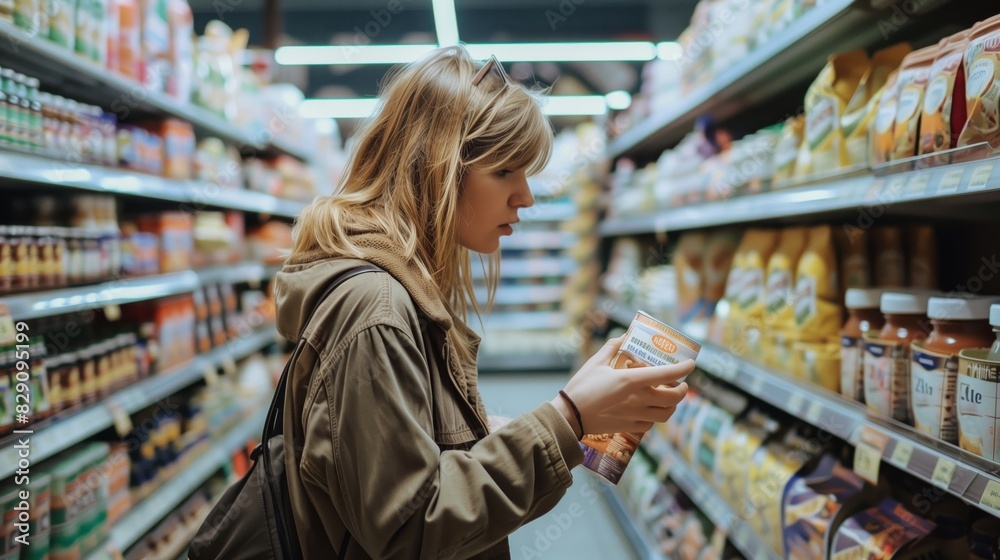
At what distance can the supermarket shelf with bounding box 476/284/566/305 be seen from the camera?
7.53 m

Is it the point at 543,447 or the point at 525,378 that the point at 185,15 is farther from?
the point at 525,378

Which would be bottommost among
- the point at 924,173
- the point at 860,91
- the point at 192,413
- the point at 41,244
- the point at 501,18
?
the point at 192,413

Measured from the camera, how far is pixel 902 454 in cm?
123

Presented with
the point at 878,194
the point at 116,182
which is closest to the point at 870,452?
the point at 878,194

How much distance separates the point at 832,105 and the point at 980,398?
2.77 feet

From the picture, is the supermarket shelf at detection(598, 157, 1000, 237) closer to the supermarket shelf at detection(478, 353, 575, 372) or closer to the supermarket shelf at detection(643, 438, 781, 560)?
the supermarket shelf at detection(643, 438, 781, 560)

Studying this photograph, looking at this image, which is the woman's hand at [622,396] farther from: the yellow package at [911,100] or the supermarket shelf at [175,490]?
the supermarket shelf at [175,490]

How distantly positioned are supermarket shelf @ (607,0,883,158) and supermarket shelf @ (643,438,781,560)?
50.4 inches

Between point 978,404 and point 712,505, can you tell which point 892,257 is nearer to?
point 978,404

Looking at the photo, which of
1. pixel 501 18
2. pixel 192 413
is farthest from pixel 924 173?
pixel 501 18

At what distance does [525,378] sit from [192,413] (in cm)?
426

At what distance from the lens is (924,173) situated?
119cm

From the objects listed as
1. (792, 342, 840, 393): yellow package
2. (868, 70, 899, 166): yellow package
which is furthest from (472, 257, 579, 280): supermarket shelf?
(868, 70, 899, 166): yellow package

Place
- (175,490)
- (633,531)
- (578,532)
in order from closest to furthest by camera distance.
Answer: (175,490) < (633,531) < (578,532)
